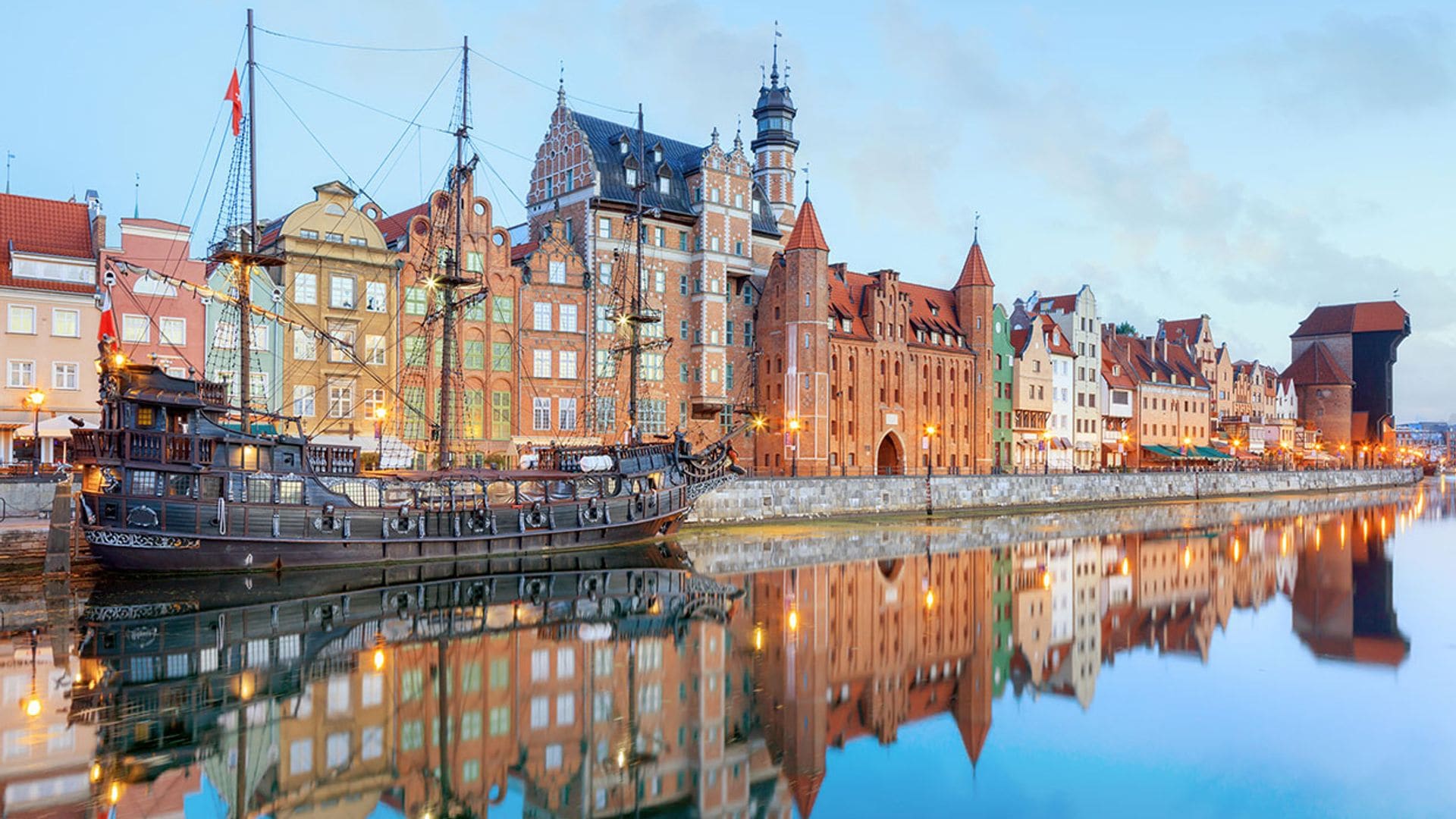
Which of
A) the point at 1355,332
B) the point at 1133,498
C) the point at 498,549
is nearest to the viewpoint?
the point at 498,549

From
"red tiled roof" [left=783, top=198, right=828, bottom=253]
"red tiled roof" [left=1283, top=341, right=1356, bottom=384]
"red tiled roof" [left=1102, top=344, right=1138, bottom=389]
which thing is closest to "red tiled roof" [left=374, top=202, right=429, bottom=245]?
"red tiled roof" [left=783, top=198, right=828, bottom=253]

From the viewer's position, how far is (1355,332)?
13750 centimetres

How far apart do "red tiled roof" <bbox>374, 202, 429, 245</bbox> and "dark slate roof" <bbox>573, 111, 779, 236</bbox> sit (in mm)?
10345

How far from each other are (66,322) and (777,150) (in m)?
51.6

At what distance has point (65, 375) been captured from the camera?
4766cm

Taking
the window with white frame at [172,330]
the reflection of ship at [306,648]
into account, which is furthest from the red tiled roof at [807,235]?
the window with white frame at [172,330]

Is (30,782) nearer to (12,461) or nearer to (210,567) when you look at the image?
(210,567)

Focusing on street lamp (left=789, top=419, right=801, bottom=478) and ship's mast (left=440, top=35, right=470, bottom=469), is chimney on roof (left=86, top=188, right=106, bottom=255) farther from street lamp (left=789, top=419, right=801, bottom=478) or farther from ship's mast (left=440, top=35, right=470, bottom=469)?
street lamp (left=789, top=419, right=801, bottom=478)

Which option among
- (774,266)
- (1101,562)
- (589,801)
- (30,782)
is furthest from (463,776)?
(774,266)

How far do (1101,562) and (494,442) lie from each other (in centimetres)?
3131

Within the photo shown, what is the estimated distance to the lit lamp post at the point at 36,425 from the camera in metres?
40.4

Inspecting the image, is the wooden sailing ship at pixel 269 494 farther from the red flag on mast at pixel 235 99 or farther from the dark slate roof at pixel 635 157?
the dark slate roof at pixel 635 157

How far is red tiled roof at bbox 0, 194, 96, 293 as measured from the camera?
47.6 meters

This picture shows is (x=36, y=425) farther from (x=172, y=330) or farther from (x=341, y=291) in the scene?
(x=341, y=291)
